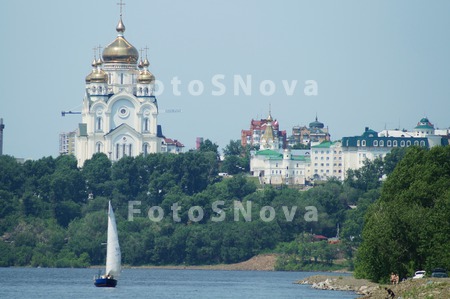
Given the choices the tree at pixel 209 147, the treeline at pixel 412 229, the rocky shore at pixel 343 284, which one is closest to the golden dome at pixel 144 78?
the tree at pixel 209 147

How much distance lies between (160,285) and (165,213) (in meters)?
40.6

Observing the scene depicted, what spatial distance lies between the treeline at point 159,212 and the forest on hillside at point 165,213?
8cm

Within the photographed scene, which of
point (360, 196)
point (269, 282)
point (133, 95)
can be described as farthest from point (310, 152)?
point (269, 282)

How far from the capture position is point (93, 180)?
448 ft

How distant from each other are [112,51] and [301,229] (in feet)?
118

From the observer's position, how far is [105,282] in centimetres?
7981

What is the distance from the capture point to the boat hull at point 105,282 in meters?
79.8

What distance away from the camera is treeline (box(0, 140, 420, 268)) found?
11431 centimetres

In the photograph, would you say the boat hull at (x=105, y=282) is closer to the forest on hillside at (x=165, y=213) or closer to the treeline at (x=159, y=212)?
the forest on hillside at (x=165, y=213)

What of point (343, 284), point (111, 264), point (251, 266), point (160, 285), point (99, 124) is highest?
point (99, 124)

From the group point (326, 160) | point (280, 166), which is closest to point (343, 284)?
point (280, 166)

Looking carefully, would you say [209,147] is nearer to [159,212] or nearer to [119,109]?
[119,109]

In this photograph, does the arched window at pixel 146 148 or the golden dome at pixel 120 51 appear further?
the arched window at pixel 146 148

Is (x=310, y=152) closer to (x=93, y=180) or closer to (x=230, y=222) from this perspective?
(x=93, y=180)
